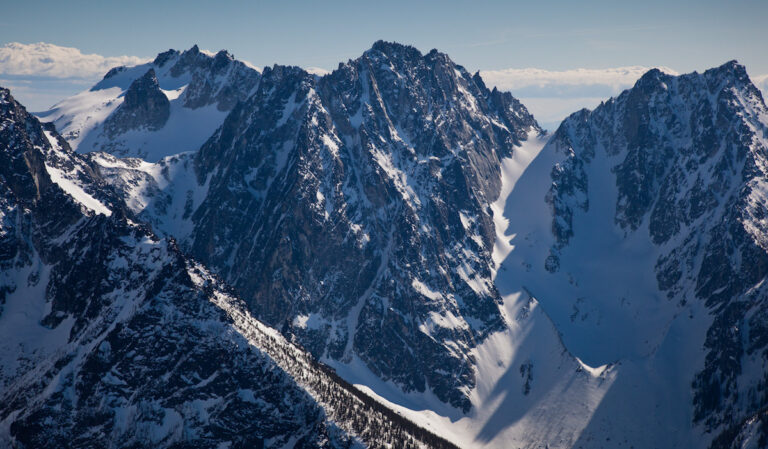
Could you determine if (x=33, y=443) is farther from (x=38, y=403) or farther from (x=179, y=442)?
(x=179, y=442)

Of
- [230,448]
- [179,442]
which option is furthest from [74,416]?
[230,448]

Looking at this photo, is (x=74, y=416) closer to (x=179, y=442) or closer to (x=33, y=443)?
(x=33, y=443)

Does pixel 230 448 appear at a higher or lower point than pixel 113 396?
lower

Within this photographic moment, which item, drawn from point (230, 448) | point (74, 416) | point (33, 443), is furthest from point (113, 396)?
point (230, 448)

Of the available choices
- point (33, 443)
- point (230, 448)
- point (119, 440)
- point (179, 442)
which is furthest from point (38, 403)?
point (230, 448)

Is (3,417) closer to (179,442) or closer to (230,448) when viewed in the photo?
(179,442)

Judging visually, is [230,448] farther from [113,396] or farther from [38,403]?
[38,403]
